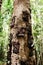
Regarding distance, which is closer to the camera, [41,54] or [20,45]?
[20,45]

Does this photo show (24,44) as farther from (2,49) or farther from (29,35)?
(2,49)

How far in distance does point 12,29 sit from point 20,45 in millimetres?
318

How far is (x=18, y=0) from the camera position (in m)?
3.30

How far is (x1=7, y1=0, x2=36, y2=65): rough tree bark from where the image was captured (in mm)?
2994

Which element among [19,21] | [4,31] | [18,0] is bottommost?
[4,31]

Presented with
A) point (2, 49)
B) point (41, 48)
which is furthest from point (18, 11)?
point (2, 49)

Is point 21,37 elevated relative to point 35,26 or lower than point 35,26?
elevated

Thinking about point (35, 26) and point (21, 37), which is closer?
point (21, 37)

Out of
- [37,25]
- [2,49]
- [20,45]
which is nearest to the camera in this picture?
[20,45]

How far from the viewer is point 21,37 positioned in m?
3.08

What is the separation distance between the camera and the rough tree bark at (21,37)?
118 inches

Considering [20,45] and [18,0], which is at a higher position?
[18,0]

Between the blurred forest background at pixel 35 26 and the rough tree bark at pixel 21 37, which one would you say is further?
the blurred forest background at pixel 35 26

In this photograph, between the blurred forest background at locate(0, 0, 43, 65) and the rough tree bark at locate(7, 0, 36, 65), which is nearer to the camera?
the rough tree bark at locate(7, 0, 36, 65)
